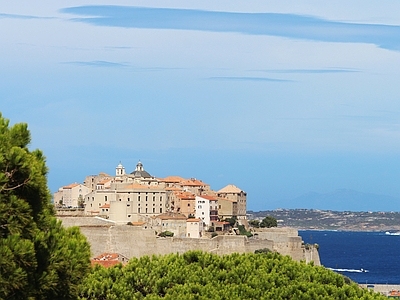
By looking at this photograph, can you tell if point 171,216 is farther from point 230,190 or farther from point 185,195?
point 230,190

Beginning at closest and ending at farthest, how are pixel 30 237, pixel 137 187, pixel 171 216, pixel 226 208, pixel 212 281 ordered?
pixel 30 237
pixel 212 281
pixel 171 216
pixel 137 187
pixel 226 208

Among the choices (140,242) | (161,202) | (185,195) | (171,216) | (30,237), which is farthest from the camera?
(185,195)

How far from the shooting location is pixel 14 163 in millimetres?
9047

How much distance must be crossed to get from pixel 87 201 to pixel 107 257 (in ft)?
56.4

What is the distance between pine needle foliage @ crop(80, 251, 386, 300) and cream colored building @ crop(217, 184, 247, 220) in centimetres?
4508

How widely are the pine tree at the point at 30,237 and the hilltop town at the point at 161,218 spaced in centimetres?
3030

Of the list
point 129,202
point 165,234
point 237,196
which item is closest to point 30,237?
point 165,234

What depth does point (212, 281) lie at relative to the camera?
16.0m

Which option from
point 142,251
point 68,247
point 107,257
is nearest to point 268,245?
point 142,251

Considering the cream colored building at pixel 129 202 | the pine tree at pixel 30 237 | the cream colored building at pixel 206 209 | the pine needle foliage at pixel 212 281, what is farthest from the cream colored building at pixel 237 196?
the pine tree at pixel 30 237

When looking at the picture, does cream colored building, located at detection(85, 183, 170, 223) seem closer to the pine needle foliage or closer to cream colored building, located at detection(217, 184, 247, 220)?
cream colored building, located at detection(217, 184, 247, 220)

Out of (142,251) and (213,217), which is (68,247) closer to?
(142,251)

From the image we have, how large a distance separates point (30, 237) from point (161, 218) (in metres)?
43.3

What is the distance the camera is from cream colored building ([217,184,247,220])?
205ft
